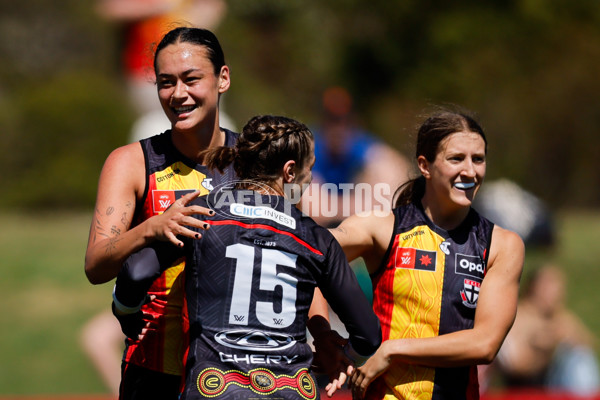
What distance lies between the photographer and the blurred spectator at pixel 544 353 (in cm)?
708

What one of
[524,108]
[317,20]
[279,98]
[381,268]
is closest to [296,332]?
[381,268]

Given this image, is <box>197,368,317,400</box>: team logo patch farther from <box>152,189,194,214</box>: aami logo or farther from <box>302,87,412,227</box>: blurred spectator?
<box>302,87,412,227</box>: blurred spectator

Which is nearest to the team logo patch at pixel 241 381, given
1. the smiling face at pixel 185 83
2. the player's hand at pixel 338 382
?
the player's hand at pixel 338 382

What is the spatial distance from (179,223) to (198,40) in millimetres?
806

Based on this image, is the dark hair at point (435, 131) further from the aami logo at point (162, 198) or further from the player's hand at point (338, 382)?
the aami logo at point (162, 198)

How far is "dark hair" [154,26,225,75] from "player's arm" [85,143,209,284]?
391mm

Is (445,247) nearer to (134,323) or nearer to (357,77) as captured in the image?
(134,323)

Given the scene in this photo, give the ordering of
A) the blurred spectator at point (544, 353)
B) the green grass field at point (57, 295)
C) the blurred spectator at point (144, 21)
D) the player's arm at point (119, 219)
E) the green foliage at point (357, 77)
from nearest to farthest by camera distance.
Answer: the player's arm at point (119, 219), the blurred spectator at point (544, 353), the blurred spectator at point (144, 21), the green grass field at point (57, 295), the green foliage at point (357, 77)

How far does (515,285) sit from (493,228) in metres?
0.24

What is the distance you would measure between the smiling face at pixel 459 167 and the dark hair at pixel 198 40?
0.87m

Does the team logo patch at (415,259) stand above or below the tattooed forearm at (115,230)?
below

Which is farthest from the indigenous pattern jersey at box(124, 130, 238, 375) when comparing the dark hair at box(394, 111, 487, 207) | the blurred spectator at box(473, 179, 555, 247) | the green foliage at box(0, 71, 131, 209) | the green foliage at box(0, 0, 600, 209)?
the green foliage at box(0, 71, 131, 209)

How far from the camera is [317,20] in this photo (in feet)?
55.9

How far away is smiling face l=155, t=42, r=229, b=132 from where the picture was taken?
304 cm
